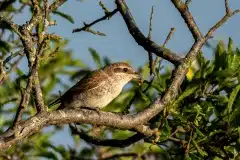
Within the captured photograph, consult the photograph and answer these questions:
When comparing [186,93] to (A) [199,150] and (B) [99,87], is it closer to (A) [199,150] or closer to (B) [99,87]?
(A) [199,150]

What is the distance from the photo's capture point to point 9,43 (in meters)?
9.14

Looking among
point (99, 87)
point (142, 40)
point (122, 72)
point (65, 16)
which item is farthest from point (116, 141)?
point (122, 72)

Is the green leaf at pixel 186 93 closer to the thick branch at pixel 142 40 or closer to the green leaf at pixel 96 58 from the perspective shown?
the thick branch at pixel 142 40

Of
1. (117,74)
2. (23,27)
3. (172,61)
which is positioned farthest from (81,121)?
(117,74)

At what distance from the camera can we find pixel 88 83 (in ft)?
32.6

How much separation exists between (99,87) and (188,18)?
12.0ft

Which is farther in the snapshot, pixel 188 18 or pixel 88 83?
pixel 88 83

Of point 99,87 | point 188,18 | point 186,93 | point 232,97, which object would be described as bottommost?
point 232,97

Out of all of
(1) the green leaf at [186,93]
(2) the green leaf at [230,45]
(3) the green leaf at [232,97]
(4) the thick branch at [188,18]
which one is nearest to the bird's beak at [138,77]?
(1) the green leaf at [186,93]

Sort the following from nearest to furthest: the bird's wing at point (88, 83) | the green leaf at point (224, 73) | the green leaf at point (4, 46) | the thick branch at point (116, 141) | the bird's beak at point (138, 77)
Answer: the thick branch at point (116, 141), the green leaf at point (224, 73), the bird's beak at point (138, 77), the green leaf at point (4, 46), the bird's wing at point (88, 83)

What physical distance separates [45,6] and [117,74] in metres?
4.94

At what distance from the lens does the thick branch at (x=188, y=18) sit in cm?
638

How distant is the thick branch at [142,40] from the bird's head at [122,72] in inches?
121

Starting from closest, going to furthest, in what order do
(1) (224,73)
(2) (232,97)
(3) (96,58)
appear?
1. (2) (232,97)
2. (1) (224,73)
3. (3) (96,58)
